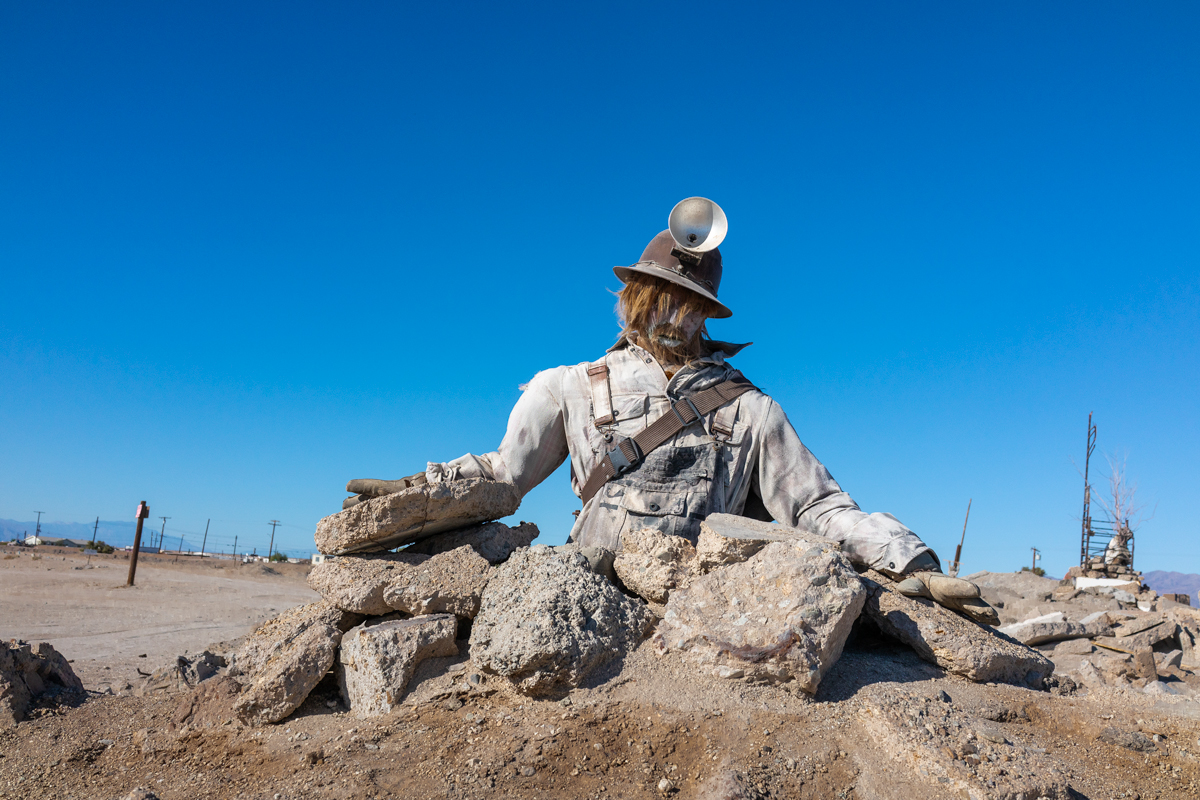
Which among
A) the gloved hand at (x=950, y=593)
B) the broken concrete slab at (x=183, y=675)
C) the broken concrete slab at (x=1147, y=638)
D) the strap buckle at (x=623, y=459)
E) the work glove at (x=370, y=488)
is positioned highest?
the strap buckle at (x=623, y=459)

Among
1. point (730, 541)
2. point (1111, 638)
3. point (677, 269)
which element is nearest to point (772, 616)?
point (730, 541)

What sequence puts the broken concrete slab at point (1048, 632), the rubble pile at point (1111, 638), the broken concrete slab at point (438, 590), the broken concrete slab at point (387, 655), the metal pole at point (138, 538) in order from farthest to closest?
1. the metal pole at point (138, 538)
2. the broken concrete slab at point (1048, 632)
3. the rubble pile at point (1111, 638)
4. the broken concrete slab at point (438, 590)
5. the broken concrete slab at point (387, 655)

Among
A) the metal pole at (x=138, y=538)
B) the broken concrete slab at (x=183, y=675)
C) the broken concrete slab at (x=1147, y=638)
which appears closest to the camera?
the broken concrete slab at (x=183, y=675)

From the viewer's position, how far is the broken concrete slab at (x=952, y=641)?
310 cm

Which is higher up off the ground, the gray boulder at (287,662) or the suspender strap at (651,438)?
the suspender strap at (651,438)

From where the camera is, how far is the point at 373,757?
2.57 meters

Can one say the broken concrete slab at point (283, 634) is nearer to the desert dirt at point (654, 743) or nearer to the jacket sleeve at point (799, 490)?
the desert dirt at point (654, 743)

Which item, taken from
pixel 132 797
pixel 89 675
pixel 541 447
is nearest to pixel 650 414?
pixel 541 447

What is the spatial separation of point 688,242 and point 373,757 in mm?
2780

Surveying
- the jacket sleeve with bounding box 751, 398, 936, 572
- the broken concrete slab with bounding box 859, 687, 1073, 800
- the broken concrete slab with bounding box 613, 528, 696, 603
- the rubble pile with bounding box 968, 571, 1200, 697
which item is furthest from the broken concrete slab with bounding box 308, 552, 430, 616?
the rubble pile with bounding box 968, 571, 1200, 697

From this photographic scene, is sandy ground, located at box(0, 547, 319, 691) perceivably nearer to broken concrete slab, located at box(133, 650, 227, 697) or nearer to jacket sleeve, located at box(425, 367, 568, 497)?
broken concrete slab, located at box(133, 650, 227, 697)

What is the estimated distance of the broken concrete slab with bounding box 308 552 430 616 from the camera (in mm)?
3244

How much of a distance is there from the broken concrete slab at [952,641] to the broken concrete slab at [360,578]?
198cm

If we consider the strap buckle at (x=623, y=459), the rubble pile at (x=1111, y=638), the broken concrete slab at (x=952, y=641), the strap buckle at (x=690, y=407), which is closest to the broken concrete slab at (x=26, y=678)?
the strap buckle at (x=623, y=459)
